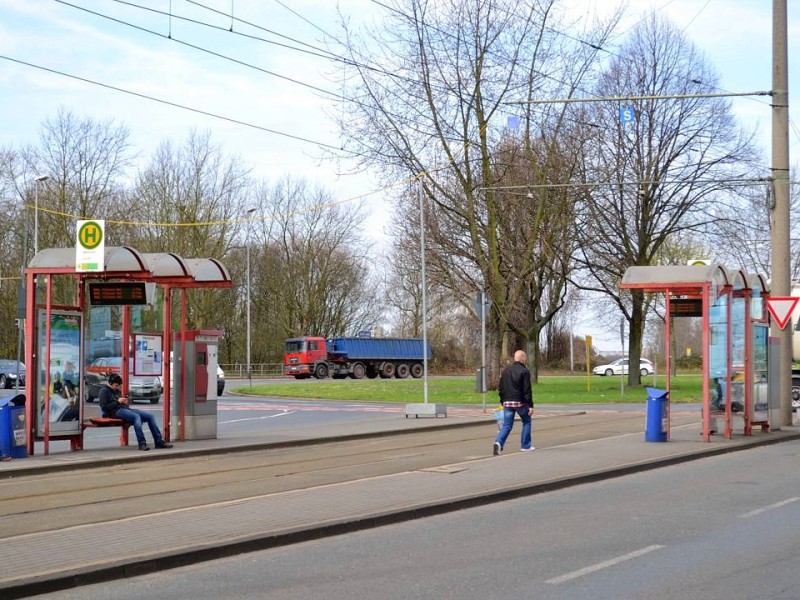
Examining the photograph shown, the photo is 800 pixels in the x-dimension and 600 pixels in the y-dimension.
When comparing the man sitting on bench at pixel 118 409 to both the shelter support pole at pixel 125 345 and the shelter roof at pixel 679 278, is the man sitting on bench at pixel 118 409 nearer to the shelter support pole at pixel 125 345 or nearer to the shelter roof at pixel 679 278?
the shelter support pole at pixel 125 345

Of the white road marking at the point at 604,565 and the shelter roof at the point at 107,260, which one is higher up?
the shelter roof at the point at 107,260

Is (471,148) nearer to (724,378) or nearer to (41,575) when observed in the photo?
(724,378)

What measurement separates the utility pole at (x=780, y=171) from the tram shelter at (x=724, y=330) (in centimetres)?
77

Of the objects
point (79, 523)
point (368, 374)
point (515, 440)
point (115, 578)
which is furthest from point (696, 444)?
point (368, 374)

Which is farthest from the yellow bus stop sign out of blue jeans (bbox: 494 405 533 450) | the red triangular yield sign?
the red triangular yield sign

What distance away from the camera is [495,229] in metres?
39.4

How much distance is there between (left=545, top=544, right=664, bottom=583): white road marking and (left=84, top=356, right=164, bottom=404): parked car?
11.9 meters

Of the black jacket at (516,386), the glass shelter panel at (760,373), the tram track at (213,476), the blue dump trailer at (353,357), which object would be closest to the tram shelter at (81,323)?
the tram track at (213,476)

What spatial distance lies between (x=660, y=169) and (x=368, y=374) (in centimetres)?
3514

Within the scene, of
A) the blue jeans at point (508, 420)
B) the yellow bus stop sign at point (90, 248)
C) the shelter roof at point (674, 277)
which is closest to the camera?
the yellow bus stop sign at point (90, 248)

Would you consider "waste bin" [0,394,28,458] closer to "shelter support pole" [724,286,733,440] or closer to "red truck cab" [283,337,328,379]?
"shelter support pole" [724,286,733,440]

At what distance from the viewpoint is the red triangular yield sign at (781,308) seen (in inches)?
837

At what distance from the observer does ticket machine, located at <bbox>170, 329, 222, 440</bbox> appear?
2012cm

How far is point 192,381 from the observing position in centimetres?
2012
